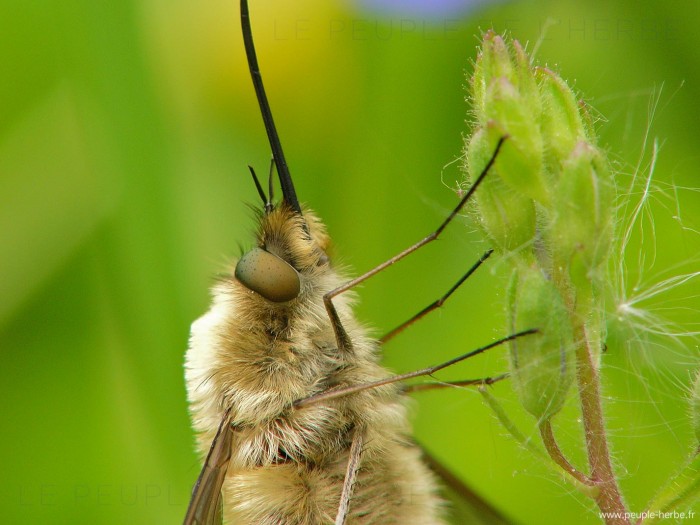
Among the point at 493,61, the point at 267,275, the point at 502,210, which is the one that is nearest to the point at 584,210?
the point at 502,210

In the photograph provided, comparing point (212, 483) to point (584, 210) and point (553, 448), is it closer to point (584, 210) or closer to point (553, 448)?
point (553, 448)

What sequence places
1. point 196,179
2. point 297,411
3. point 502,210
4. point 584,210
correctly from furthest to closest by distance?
point 196,179 → point 297,411 → point 502,210 → point 584,210

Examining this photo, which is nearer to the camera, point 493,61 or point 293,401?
point 493,61

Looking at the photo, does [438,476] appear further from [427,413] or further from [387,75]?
[387,75]

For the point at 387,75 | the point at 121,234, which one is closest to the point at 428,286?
the point at 387,75

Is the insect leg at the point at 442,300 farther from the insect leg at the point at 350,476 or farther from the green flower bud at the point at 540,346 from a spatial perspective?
the green flower bud at the point at 540,346
